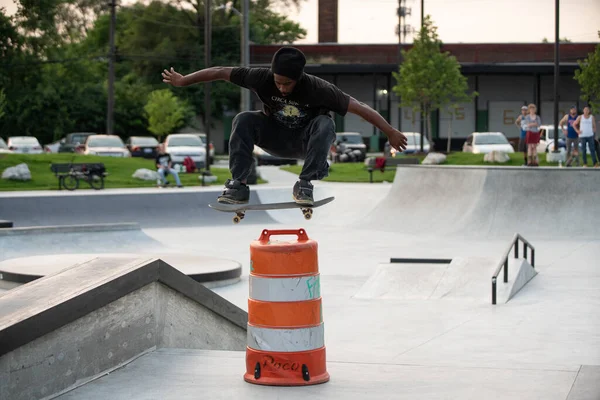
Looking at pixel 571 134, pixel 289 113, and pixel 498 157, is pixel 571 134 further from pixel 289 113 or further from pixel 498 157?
pixel 289 113

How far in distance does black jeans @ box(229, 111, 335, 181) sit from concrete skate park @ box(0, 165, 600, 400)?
0.93 m

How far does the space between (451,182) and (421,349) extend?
12.1 m

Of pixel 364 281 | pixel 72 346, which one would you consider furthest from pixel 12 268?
pixel 72 346

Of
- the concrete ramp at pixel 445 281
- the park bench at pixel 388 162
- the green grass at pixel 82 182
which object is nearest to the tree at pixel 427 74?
the park bench at pixel 388 162

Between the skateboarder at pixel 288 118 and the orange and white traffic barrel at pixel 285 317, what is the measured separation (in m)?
0.58

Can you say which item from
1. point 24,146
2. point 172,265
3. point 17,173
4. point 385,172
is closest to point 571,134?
point 385,172

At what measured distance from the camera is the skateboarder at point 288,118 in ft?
20.5

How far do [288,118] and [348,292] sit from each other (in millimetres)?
6081

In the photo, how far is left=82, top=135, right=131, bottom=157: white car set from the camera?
39250 millimetres

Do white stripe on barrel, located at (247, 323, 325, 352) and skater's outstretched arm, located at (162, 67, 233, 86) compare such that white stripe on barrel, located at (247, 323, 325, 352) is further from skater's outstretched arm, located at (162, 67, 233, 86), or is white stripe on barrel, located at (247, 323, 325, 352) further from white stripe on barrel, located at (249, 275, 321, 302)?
skater's outstretched arm, located at (162, 67, 233, 86)

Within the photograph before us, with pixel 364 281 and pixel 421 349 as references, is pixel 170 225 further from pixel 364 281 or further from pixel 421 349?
pixel 421 349

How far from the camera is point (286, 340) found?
19.2 ft

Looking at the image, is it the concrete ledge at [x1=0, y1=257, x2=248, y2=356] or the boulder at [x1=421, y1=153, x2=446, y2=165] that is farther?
the boulder at [x1=421, y1=153, x2=446, y2=165]

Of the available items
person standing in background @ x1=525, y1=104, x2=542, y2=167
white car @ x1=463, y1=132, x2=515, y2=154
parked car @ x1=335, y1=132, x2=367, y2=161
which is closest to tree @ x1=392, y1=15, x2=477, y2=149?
parked car @ x1=335, y1=132, x2=367, y2=161
